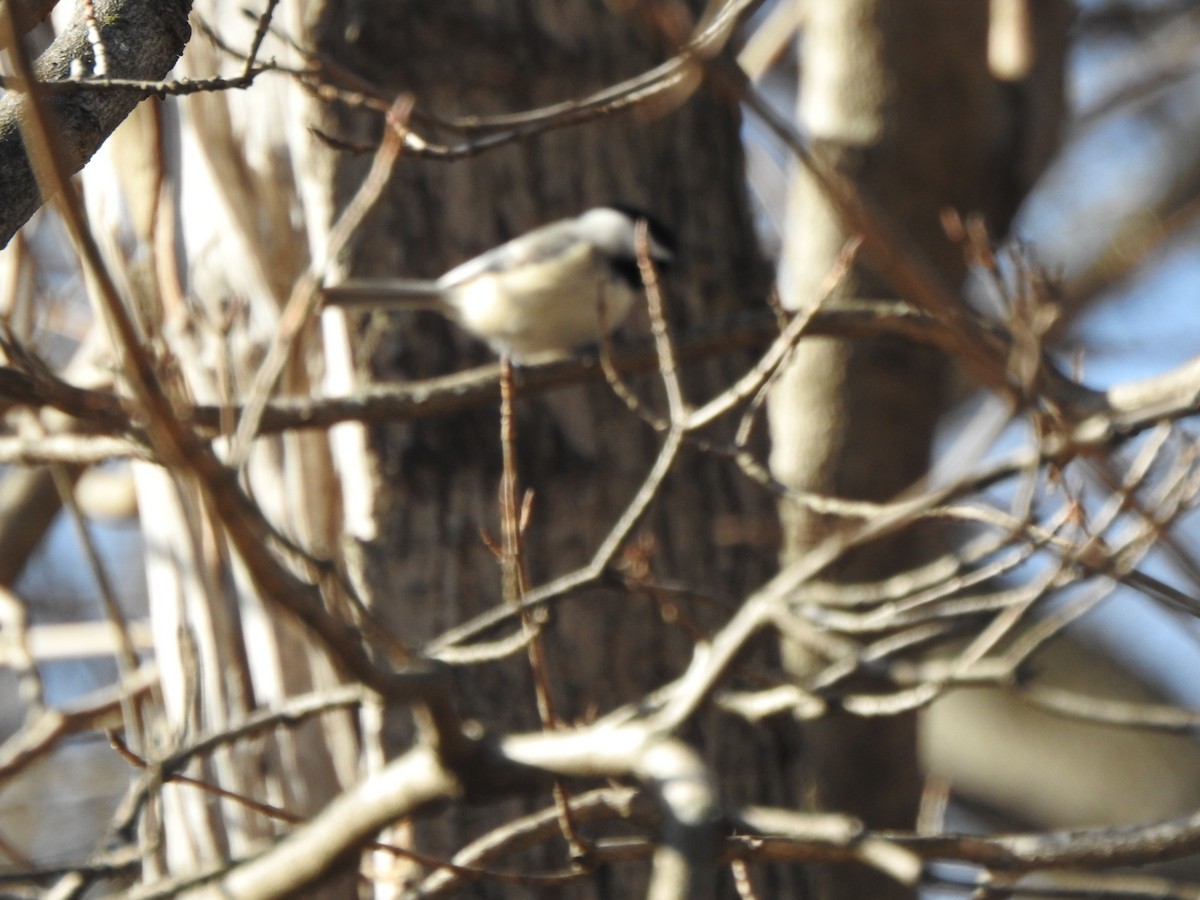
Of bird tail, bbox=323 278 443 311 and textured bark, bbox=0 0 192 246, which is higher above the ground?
bird tail, bbox=323 278 443 311

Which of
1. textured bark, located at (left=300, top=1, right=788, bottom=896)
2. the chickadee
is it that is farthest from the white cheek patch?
textured bark, located at (left=300, top=1, right=788, bottom=896)

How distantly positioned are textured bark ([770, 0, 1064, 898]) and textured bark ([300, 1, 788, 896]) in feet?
3.85

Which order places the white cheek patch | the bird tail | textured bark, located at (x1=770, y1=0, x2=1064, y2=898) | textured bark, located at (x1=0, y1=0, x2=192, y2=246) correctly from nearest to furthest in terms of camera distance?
textured bark, located at (x1=0, y1=0, x2=192, y2=246), the bird tail, the white cheek patch, textured bark, located at (x1=770, y1=0, x2=1064, y2=898)

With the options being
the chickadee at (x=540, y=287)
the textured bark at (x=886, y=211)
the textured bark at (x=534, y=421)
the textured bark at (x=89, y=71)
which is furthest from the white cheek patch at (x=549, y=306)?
the textured bark at (x=89, y=71)

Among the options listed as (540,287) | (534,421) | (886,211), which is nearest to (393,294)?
(534,421)

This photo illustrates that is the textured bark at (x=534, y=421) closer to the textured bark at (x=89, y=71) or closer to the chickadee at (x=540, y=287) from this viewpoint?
the chickadee at (x=540, y=287)

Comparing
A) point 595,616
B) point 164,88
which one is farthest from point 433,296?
point 164,88

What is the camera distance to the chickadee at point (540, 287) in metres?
3.13

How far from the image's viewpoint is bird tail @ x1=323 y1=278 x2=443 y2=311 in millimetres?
2962

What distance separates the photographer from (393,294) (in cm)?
307

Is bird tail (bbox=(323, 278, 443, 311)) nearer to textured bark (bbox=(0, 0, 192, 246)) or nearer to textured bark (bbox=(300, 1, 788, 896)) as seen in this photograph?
textured bark (bbox=(300, 1, 788, 896))

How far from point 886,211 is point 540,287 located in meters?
1.39

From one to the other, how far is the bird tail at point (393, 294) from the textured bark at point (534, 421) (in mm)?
49

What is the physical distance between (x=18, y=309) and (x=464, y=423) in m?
1.11
